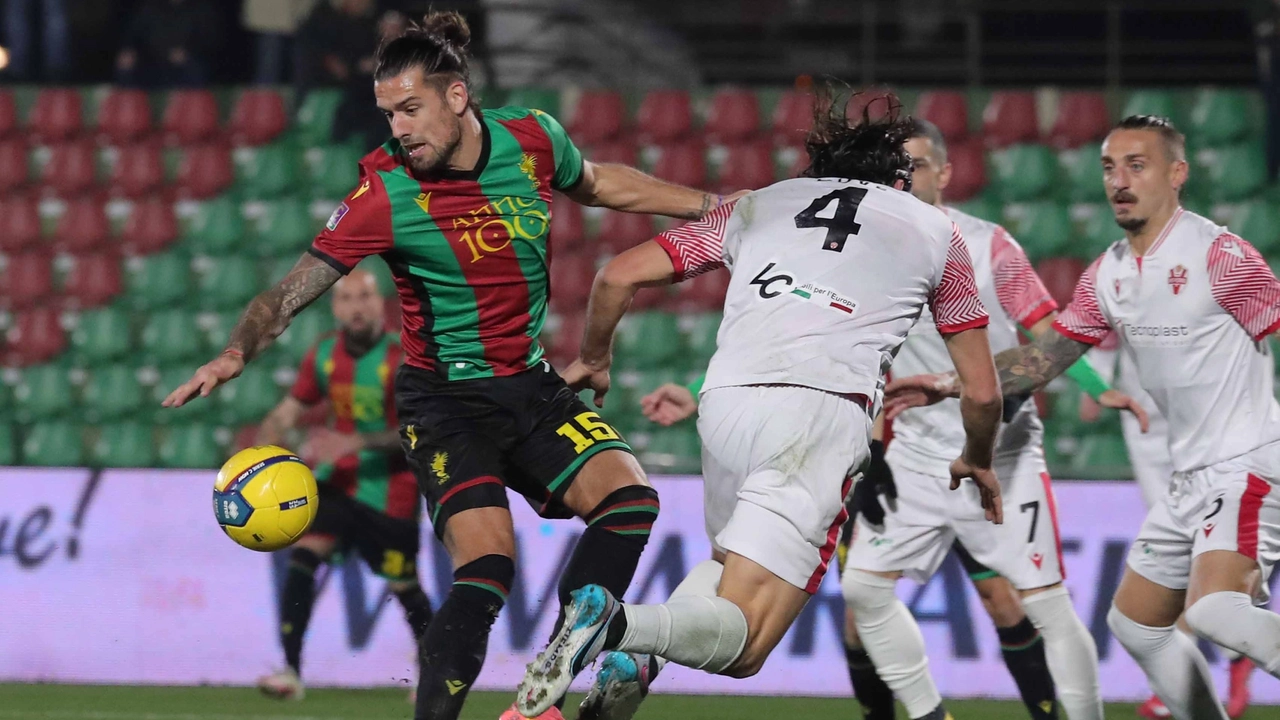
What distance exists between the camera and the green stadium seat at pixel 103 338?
36.6 feet

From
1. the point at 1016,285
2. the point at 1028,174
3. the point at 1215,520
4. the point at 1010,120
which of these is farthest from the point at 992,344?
the point at 1010,120

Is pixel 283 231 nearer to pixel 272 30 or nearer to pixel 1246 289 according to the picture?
pixel 272 30

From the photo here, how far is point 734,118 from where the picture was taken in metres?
11.6

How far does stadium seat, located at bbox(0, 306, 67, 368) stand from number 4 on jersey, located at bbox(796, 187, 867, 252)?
8285 mm

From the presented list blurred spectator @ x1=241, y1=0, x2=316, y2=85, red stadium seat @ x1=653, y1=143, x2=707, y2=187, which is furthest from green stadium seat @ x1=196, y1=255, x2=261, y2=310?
red stadium seat @ x1=653, y1=143, x2=707, y2=187

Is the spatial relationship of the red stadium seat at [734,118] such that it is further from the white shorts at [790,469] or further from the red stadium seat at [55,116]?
the white shorts at [790,469]

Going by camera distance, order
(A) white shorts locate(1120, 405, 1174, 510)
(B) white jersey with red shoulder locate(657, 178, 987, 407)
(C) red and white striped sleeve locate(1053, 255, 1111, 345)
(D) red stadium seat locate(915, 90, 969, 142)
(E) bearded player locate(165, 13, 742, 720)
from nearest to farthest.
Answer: (B) white jersey with red shoulder locate(657, 178, 987, 407)
(E) bearded player locate(165, 13, 742, 720)
(C) red and white striped sleeve locate(1053, 255, 1111, 345)
(A) white shorts locate(1120, 405, 1174, 510)
(D) red stadium seat locate(915, 90, 969, 142)

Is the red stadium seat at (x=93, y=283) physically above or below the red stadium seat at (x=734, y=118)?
below

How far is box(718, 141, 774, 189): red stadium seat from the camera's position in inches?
447

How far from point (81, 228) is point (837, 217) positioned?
8.72m

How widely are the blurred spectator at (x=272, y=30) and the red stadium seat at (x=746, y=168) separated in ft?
11.7

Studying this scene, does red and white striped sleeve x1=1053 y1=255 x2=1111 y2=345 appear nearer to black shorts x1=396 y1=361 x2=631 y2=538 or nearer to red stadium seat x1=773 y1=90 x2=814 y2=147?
black shorts x1=396 y1=361 x2=631 y2=538

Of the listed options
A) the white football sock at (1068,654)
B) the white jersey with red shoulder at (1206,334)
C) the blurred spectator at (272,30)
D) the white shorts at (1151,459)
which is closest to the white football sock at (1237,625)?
the white jersey with red shoulder at (1206,334)

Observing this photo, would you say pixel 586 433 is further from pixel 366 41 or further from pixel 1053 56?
pixel 1053 56
